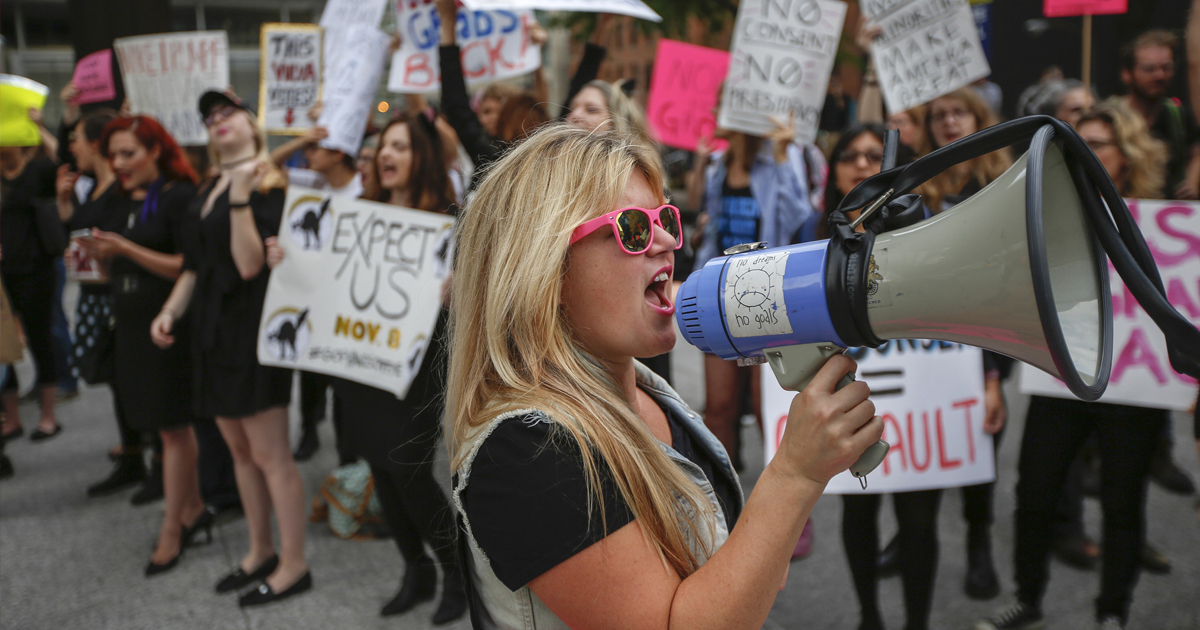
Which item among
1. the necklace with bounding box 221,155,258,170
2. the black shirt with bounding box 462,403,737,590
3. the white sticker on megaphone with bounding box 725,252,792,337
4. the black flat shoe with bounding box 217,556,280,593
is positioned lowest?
the black flat shoe with bounding box 217,556,280,593

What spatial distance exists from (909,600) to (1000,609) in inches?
24.9

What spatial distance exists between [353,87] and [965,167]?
279cm

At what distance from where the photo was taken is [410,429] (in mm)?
2996

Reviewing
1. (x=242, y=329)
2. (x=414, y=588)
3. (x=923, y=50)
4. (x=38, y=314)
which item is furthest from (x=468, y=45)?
(x=38, y=314)

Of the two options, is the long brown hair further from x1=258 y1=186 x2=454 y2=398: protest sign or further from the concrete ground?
the concrete ground

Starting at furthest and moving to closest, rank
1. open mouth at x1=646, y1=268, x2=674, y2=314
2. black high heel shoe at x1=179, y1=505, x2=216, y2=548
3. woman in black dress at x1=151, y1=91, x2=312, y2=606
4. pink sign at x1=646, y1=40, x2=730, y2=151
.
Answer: pink sign at x1=646, y1=40, x2=730, y2=151 < black high heel shoe at x1=179, y1=505, x2=216, y2=548 < woman in black dress at x1=151, y1=91, x2=312, y2=606 < open mouth at x1=646, y1=268, x2=674, y2=314

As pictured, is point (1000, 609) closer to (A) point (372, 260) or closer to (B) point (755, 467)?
(B) point (755, 467)

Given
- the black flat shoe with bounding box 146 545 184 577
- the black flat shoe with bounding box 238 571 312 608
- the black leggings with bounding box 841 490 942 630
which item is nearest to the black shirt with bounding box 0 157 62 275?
the black flat shoe with bounding box 146 545 184 577

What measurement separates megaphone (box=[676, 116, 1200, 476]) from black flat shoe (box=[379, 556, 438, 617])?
98.9 inches

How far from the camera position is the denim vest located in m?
1.08

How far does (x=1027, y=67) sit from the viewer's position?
11484 mm

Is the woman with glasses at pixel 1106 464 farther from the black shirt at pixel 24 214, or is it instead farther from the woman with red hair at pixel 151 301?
the black shirt at pixel 24 214

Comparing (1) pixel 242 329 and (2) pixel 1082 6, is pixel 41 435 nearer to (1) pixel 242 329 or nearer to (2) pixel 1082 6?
(1) pixel 242 329

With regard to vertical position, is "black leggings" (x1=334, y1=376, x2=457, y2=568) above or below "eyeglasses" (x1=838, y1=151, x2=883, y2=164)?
below
